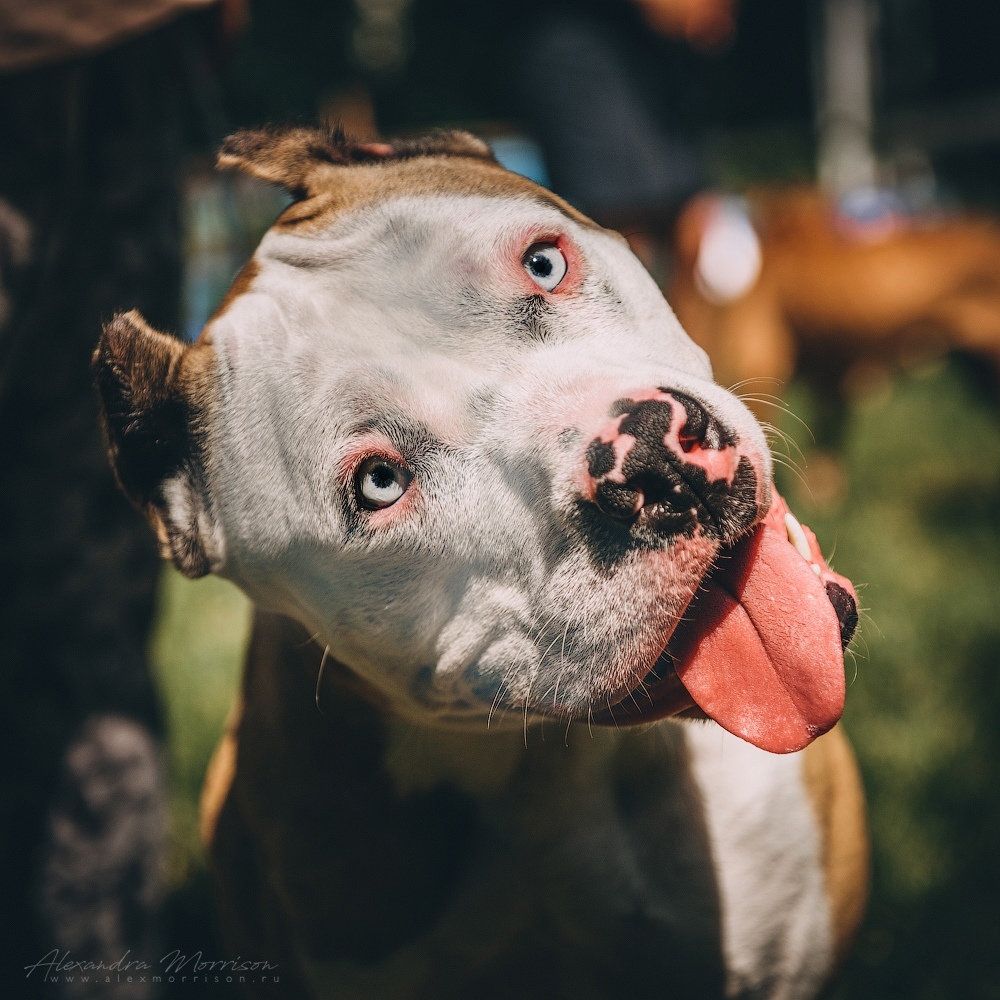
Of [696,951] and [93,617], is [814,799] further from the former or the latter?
[93,617]

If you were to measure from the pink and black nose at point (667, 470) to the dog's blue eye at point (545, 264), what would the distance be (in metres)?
0.29

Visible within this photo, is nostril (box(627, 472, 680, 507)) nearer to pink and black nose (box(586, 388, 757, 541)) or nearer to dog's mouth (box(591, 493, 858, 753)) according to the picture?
pink and black nose (box(586, 388, 757, 541))

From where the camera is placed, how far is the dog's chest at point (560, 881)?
1631mm

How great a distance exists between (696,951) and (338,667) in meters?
0.78

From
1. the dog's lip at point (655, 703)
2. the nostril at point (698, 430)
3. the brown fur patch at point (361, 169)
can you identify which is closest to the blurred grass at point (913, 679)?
the dog's lip at point (655, 703)

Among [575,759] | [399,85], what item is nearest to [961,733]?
[575,759]

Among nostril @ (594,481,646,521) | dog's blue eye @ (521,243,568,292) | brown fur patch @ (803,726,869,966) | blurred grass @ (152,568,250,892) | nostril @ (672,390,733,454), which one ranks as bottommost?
blurred grass @ (152,568,250,892)

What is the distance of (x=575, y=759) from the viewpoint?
167 cm

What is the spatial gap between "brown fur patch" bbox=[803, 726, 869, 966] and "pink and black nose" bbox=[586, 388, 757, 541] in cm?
75

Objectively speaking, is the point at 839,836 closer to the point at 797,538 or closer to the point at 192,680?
the point at 797,538

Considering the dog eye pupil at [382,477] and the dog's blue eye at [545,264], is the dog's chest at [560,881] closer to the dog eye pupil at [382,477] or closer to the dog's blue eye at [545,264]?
the dog eye pupil at [382,477]

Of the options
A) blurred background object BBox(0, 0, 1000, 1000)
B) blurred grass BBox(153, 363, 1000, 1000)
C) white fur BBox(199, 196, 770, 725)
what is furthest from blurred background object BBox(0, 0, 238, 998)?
blurred grass BBox(153, 363, 1000, 1000)

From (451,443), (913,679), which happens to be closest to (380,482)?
(451,443)

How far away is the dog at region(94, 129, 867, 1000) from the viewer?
131 centimetres
